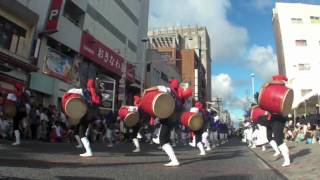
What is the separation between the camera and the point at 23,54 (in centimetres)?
2486

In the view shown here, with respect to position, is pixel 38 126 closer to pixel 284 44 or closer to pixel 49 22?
pixel 49 22

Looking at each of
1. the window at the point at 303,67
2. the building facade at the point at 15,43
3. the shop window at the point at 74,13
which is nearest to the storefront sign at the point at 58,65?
the building facade at the point at 15,43

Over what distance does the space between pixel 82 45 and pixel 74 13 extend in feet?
8.73

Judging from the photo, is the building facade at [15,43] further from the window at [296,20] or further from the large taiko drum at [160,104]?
the window at [296,20]

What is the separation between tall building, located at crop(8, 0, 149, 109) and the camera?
26781mm

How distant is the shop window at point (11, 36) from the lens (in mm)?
23172

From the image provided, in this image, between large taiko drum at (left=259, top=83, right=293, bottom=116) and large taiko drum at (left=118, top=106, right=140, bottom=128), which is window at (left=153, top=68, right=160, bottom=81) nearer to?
large taiko drum at (left=118, top=106, right=140, bottom=128)

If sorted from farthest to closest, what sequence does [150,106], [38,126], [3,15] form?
1. [3,15]
2. [38,126]
3. [150,106]

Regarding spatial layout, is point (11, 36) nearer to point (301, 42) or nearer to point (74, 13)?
point (74, 13)

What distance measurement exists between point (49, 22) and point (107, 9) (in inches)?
543

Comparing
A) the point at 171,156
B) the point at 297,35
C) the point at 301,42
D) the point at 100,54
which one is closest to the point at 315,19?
the point at 297,35

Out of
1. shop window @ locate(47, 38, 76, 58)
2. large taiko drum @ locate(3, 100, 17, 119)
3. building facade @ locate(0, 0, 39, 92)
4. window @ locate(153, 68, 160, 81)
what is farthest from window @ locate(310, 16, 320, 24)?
large taiko drum @ locate(3, 100, 17, 119)

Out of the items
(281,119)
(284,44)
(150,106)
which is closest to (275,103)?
(281,119)

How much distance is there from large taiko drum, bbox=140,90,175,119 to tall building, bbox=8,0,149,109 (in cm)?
1555
